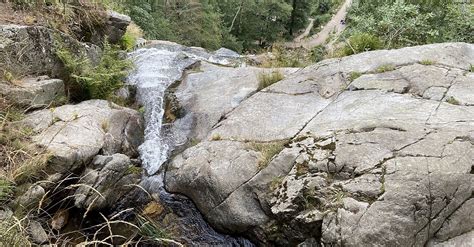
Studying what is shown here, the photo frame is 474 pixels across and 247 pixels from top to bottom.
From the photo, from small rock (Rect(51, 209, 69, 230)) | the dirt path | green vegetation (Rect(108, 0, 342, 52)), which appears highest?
small rock (Rect(51, 209, 69, 230))

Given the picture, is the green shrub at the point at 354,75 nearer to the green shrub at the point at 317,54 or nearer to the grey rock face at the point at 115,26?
the green shrub at the point at 317,54

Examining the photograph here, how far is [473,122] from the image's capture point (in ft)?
13.1

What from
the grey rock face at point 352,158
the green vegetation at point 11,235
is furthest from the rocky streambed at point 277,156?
the green vegetation at point 11,235

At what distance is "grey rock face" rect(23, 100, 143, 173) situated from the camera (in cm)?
432

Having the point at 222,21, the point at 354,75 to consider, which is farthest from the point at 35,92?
the point at 222,21

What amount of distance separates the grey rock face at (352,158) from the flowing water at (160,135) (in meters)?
0.15

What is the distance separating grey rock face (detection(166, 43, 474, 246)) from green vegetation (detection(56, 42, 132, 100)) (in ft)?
6.10

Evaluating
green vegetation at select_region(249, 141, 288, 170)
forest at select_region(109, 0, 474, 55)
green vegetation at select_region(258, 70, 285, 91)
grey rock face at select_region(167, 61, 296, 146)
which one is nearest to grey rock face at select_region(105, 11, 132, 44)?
grey rock face at select_region(167, 61, 296, 146)

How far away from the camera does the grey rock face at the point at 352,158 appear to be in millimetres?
3449

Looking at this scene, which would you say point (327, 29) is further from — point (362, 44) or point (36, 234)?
point (36, 234)

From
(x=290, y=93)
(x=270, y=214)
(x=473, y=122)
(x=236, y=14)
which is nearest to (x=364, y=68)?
(x=290, y=93)

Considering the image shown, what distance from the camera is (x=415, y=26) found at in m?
6.86

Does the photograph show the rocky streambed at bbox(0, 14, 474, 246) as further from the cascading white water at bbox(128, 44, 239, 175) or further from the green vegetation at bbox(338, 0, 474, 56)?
the green vegetation at bbox(338, 0, 474, 56)

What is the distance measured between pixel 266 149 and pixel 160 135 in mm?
2184
